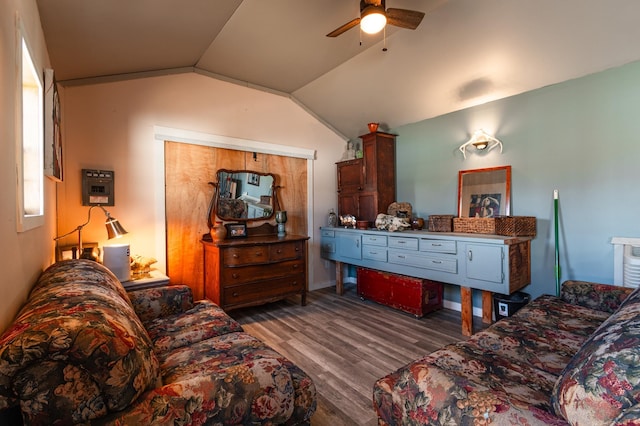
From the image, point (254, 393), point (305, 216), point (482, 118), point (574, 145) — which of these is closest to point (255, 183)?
Answer: point (305, 216)

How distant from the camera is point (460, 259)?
9.75ft

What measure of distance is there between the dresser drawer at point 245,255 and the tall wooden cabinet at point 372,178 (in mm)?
1590

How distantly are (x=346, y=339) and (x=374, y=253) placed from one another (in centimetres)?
125

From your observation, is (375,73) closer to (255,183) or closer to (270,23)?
(270,23)

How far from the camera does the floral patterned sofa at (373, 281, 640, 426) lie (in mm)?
790

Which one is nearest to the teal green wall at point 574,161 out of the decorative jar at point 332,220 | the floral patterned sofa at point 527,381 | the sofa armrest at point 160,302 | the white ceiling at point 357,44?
the white ceiling at point 357,44

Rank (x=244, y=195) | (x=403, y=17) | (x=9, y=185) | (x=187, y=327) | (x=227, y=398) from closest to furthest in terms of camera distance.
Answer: (x=227, y=398), (x=9, y=185), (x=187, y=327), (x=403, y=17), (x=244, y=195)

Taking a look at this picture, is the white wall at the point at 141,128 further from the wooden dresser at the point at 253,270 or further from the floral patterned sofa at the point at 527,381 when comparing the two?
the floral patterned sofa at the point at 527,381

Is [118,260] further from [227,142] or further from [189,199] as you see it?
[227,142]

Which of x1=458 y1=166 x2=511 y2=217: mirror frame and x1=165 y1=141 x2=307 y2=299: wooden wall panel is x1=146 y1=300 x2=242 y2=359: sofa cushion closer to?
x1=165 y1=141 x2=307 y2=299: wooden wall panel

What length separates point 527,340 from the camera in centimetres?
173

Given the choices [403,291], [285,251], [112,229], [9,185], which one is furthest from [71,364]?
[403,291]

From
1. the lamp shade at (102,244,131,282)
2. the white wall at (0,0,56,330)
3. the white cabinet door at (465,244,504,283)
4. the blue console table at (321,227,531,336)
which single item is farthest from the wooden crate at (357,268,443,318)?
the white wall at (0,0,56,330)

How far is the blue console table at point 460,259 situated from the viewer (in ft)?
8.87
